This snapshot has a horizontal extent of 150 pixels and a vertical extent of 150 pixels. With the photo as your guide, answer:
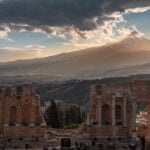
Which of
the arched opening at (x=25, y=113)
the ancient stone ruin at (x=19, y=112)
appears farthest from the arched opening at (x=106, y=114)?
the arched opening at (x=25, y=113)

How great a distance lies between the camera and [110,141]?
5256cm

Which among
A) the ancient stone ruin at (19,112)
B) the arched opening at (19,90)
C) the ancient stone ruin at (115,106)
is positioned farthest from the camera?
the arched opening at (19,90)

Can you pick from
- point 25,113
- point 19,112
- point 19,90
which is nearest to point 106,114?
point 25,113

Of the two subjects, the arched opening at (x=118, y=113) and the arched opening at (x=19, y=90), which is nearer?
the arched opening at (x=19, y=90)

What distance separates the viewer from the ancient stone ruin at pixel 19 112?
5369 centimetres

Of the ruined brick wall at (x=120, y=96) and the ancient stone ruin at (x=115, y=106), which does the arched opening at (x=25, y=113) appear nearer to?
the ancient stone ruin at (x=115, y=106)

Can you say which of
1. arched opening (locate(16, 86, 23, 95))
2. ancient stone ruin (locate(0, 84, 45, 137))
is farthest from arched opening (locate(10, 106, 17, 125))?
arched opening (locate(16, 86, 23, 95))

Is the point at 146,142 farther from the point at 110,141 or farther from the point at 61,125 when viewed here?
the point at 61,125

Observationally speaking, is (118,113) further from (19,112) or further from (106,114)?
(19,112)

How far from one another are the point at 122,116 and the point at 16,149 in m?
10.6

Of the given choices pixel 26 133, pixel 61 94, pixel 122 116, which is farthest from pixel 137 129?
pixel 61 94

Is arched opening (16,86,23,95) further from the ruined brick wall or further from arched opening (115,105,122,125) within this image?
arched opening (115,105,122,125)

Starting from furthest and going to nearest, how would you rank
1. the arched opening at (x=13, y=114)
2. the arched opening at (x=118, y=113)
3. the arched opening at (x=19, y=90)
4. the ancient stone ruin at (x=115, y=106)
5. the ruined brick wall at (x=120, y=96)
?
the arched opening at (x=13, y=114)
the arched opening at (x=118, y=113)
the arched opening at (x=19, y=90)
the ruined brick wall at (x=120, y=96)
the ancient stone ruin at (x=115, y=106)

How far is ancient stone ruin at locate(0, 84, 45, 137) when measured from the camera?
176 ft
